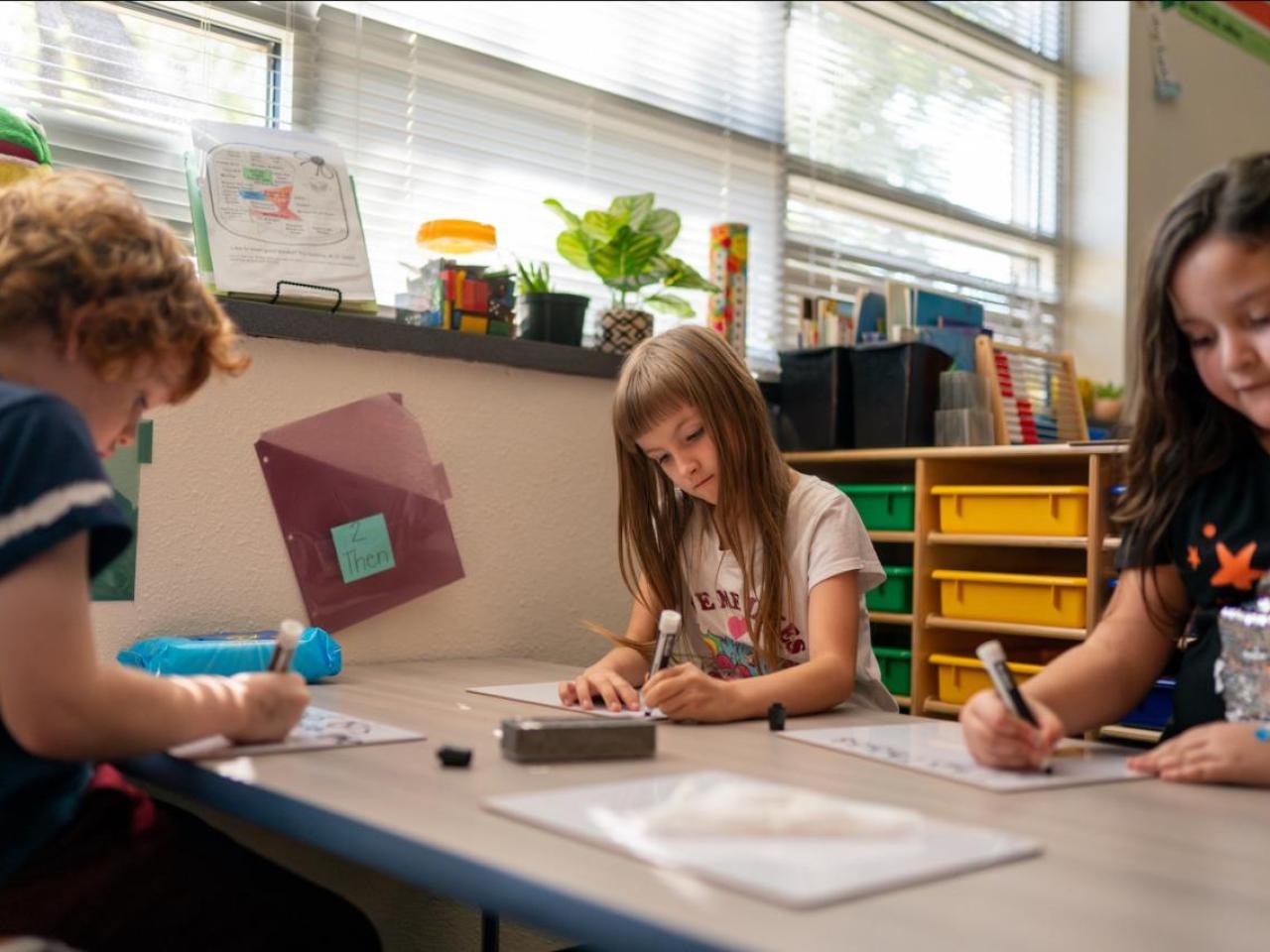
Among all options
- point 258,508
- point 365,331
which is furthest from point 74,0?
→ point 258,508

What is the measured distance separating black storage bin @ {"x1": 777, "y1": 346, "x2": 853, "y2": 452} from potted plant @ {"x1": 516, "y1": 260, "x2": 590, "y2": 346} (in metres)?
0.68

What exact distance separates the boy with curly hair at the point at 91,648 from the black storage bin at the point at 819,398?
5.90 ft

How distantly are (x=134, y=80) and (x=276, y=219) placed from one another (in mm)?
369

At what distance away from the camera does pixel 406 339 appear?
1977 mm

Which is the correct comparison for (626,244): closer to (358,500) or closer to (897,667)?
(358,500)

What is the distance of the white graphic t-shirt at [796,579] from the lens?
62.8 inches

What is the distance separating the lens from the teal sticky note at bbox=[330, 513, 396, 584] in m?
1.90

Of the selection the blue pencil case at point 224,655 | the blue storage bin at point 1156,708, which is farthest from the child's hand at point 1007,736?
the blue storage bin at point 1156,708

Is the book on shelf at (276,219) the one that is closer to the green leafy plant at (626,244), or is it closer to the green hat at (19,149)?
the green hat at (19,149)

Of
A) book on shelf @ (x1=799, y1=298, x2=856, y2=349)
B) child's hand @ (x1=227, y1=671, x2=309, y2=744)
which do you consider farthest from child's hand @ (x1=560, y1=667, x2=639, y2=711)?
book on shelf @ (x1=799, y1=298, x2=856, y2=349)

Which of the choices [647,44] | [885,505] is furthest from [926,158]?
[885,505]

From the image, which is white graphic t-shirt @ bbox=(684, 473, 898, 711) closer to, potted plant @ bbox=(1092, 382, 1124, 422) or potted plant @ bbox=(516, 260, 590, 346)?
potted plant @ bbox=(516, 260, 590, 346)

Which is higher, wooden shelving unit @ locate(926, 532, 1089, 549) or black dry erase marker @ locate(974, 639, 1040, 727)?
wooden shelving unit @ locate(926, 532, 1089, 549)

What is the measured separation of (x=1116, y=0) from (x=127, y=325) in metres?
3.66
